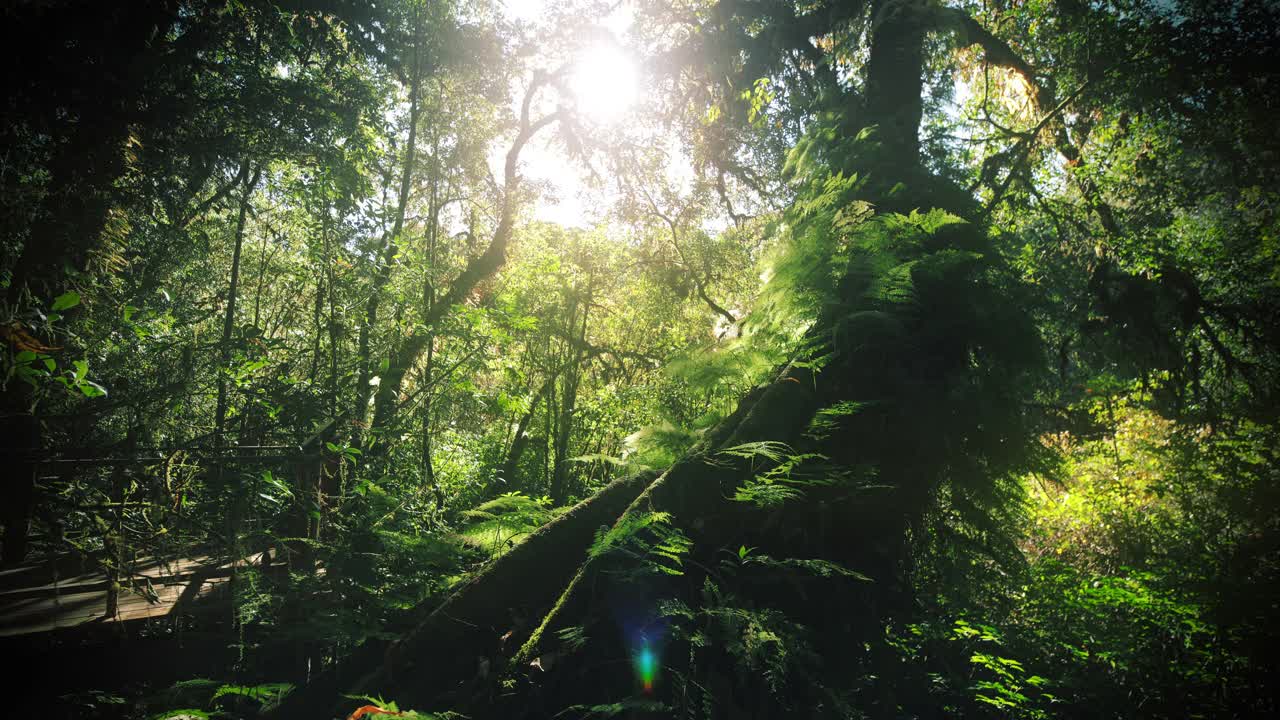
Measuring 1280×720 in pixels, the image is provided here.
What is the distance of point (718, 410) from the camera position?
3.88 meters

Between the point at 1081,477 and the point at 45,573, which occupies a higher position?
the point at 1081,477

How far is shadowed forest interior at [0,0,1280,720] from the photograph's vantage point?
8.25ft

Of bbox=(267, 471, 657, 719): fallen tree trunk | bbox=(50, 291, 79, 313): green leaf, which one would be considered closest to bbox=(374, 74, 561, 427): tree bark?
bbox=(267, 471, 657, 719): fallen tree trunk

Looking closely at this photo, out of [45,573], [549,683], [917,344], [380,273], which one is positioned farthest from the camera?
[45,573]

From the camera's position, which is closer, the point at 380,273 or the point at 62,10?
the point at 62,10

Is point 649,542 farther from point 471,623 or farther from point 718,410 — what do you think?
point 718,410

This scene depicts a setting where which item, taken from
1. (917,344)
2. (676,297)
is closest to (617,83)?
(676,297)

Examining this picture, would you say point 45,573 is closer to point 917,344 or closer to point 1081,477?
point 917,344

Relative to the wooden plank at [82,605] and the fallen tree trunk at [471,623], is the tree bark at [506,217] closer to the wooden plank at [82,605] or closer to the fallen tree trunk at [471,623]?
the wooden plank at [82,605]

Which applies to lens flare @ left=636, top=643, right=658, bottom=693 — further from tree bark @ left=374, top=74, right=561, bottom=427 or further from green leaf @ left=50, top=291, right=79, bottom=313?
tree bark @ left=374, top=74, right=561, bottom=427

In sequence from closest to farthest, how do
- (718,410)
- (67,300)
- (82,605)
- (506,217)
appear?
(67,300), (718,410), (82,605), (506,217)

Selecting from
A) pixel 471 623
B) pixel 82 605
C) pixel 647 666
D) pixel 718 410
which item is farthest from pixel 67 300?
pixel 82 605

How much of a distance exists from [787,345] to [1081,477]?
28.3ft

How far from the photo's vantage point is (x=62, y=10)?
3717 millimetres
